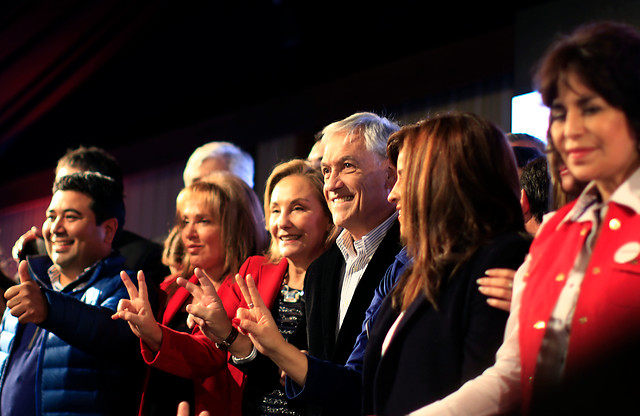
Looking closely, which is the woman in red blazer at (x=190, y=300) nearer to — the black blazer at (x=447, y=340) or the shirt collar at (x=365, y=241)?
the shirt collar at (x=365, y=241)

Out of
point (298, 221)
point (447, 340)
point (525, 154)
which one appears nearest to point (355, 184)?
point (298, 221)

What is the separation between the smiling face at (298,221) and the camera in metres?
2.44

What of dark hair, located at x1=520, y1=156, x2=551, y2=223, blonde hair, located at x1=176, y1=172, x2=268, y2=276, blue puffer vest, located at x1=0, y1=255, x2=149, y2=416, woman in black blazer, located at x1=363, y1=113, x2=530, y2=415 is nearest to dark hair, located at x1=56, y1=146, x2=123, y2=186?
blonde hair, located at x1=176, y1=172, x2=268, y2=276

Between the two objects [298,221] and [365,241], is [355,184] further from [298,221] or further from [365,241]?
[298,221]

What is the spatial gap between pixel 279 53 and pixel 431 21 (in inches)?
60.1

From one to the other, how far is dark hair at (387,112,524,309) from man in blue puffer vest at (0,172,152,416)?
1412 mm

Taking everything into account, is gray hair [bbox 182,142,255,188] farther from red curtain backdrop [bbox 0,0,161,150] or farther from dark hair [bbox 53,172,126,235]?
red curtain backdrop [bbox 0,0,161,150]

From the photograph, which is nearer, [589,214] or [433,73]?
[589,214]

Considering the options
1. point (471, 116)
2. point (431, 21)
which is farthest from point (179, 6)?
point (471, 116)

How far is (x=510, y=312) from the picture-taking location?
1.25m

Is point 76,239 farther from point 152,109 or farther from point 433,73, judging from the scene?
point 152,109

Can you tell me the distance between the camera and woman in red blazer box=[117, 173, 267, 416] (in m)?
2.21

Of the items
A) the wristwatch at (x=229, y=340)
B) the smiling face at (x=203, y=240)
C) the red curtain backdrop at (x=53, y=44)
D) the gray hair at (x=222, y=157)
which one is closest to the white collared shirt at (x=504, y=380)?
the wristwatch at (x=229, y=340)

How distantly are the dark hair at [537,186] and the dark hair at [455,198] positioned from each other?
63 cm
